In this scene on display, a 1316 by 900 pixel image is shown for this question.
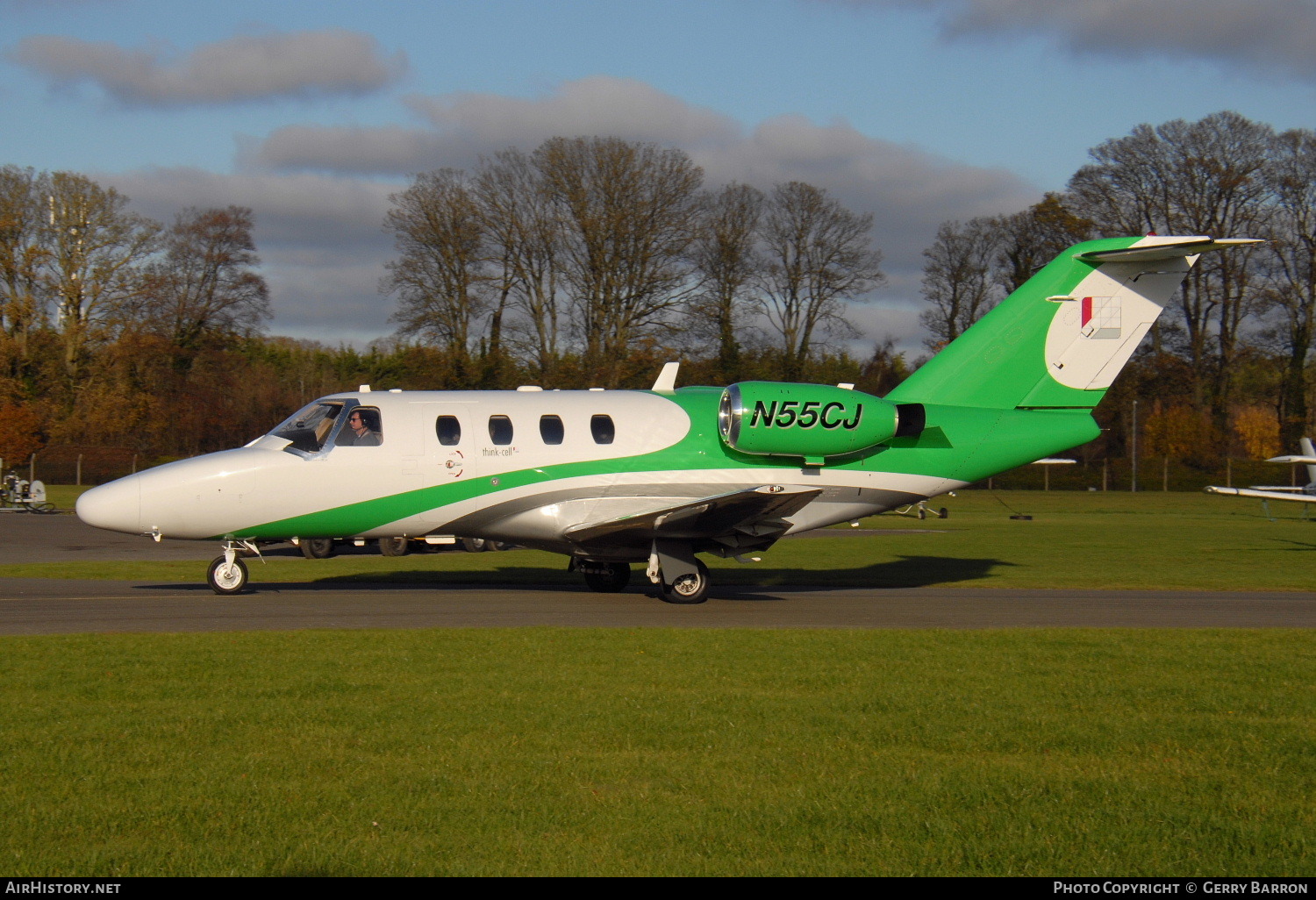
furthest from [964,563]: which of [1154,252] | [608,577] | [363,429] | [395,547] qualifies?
[363,429]

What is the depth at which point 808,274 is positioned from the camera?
57.8 metres

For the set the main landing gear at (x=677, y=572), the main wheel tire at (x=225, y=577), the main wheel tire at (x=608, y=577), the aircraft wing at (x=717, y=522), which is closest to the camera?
the aircraft wing at (x=717, y=522)

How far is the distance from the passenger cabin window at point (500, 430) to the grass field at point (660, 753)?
14.5 feet

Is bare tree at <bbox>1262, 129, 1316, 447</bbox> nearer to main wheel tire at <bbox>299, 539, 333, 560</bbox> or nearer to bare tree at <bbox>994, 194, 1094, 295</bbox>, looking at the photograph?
bare tree at <bbox>994, 194, 1094, 295</bbox>

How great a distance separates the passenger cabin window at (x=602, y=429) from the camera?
16594 mm

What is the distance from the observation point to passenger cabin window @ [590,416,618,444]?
1659 cm

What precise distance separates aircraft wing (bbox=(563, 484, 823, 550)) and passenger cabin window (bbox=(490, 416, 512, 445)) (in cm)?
159

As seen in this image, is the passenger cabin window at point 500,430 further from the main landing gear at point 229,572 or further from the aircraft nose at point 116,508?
the aircraft nose at point 116,508

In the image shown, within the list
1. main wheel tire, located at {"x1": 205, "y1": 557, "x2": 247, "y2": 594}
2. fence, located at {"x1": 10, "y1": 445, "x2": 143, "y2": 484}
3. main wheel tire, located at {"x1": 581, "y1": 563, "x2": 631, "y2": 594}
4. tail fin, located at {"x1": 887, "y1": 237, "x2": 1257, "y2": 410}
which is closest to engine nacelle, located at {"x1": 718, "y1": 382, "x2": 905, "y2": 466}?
tail fin, located at {"x1": 887, "y1": 237, "x2": 1257, "y2": 410}

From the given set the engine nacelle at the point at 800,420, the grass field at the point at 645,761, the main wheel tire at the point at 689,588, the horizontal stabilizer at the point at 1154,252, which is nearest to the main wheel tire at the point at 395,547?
the main wheel tire at the point at 689,588

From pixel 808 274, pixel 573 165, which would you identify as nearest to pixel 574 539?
pixel 573 165

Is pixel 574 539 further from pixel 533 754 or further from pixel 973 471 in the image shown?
pixel 533 754
